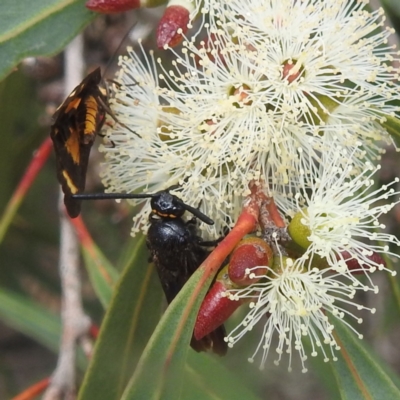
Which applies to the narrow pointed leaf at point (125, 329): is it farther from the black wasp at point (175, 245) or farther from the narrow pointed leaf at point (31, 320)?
the narrow pointed leaf at point (31, 320)

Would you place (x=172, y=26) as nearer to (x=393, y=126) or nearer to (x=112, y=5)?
(x=112, y=5)

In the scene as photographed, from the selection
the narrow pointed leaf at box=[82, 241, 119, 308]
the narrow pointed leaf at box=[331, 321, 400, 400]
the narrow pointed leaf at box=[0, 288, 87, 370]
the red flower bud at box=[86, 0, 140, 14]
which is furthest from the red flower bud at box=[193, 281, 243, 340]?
the narrow pointed leaf at box=[0, 288, 87, 370]

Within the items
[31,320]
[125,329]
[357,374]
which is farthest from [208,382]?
[31,320]

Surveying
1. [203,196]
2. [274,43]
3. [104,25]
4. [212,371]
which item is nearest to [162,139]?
[203,196]

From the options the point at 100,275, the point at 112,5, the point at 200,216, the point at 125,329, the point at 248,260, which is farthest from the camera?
the point at 100,275

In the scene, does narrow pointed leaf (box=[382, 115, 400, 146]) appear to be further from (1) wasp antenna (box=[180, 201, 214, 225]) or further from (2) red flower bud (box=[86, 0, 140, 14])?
(2) red flower bud (box=[86, 0, 140, 14])

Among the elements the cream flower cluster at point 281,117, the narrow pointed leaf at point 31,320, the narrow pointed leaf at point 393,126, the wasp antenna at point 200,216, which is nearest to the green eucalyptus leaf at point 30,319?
the narrow pointed leaf at point 31,320
